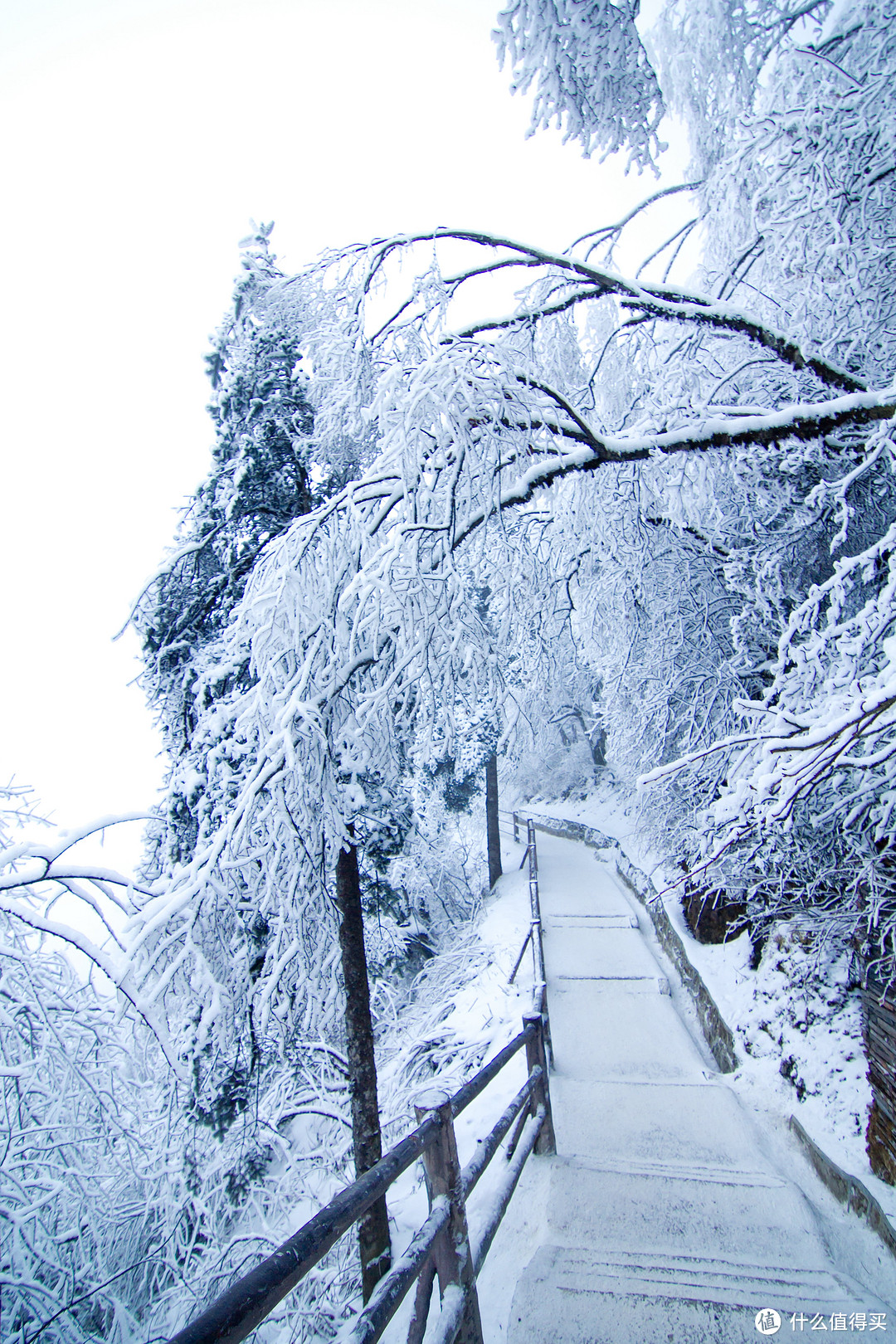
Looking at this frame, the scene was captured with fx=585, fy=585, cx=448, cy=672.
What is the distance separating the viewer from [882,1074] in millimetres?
4000

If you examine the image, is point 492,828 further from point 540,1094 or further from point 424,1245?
point 424,1245

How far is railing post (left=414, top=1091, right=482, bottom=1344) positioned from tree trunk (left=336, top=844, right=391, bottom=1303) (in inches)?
113

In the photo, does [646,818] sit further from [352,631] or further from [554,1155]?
[352,631]

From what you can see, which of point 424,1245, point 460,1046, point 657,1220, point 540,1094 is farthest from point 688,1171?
point 460,1046

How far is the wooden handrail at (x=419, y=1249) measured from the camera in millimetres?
1388

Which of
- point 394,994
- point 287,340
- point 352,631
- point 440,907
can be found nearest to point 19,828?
point 352,631

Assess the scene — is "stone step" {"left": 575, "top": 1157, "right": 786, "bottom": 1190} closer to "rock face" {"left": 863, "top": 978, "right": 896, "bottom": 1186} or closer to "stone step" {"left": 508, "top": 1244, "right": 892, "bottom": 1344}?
"rock face" {"left": 863, "top": 978, "right": 896, "bottom": 1186}

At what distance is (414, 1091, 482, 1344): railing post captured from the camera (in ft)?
8.34

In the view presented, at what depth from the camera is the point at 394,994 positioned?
33.3 ft

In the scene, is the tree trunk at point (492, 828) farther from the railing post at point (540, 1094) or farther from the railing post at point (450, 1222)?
the railing post at point (450, 1222)

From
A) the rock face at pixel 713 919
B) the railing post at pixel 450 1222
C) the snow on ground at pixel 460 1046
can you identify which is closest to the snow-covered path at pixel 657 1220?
the snow on ground at pixel 460 1046

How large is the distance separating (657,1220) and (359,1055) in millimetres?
2935

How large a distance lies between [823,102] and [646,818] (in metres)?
7.15

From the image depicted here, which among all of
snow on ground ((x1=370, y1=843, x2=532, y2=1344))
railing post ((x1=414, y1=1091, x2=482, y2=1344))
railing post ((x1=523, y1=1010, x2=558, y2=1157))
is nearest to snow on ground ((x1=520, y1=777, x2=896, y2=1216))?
railing post ((x1=523, y1=1010, x2=558, y2=1157))
